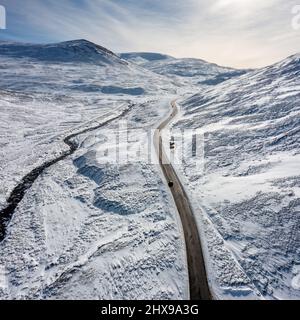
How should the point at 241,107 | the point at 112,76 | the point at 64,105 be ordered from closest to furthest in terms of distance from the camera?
the point at 241,107 < the point at 64,105 < the point at 112,76

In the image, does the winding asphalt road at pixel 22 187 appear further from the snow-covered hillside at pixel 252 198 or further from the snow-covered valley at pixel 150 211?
the snow-covered hillside at pixel 252 198

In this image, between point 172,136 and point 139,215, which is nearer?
point 139,215

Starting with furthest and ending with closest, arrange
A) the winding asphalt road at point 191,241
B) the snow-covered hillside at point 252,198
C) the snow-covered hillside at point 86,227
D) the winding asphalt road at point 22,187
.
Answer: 1. the winding asphalt road at point 22,187
2. the snow-covered hillside at point 252,198
3. the snow-covered hillside at point 86,227
4. the winding asphalt road at point 191,241

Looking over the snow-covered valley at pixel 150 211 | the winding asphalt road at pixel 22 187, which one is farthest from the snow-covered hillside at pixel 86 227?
the winding asphalt road at pixel 22 187

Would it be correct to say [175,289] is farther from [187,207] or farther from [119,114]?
[119,114]

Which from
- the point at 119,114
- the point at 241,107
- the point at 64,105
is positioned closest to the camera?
the point at 241,107

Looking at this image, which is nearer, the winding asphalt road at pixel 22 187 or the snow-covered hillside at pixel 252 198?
the snow-covered hillside at pixel 252 198

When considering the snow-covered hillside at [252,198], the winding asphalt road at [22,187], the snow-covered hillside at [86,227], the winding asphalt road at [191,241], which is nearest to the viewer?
the winding asphalt road at [191,241]

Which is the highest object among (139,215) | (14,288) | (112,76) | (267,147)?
(112,76)
